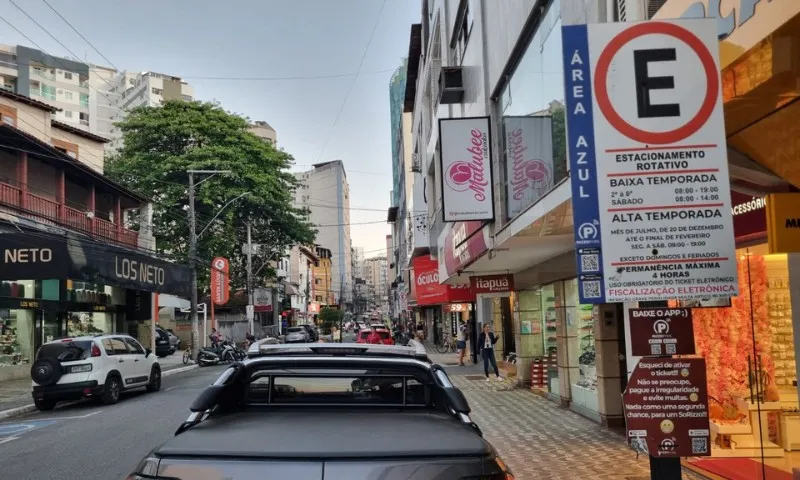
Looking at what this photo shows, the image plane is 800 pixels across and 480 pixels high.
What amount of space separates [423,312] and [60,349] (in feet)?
172

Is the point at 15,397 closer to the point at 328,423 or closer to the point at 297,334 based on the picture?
the point at 328,423

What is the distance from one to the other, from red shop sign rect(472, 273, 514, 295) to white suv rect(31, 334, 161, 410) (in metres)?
9.08

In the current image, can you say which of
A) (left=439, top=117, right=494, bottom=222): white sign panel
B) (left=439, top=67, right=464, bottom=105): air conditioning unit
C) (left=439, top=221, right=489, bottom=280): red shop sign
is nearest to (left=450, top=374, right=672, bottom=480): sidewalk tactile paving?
(left=439, top=221, right=489, bottom=280): red shop sign

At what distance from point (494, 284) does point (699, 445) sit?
12910 mm

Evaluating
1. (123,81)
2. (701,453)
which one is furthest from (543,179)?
(123,81)

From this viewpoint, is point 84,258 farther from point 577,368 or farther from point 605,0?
point 605,0

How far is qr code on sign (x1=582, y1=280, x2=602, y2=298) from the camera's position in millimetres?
4191

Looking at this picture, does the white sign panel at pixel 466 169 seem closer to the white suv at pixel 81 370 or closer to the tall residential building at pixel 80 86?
the white suv at pixel 81 370

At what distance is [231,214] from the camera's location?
1513 inches

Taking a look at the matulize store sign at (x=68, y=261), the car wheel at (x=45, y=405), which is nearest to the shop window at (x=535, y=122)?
the car wheel at (x=45, y=405)

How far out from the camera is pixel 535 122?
35.9 ft

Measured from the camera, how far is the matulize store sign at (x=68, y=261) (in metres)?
18.1

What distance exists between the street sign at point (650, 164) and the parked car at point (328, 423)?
1267mm

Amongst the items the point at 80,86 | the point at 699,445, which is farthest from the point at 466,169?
the point at 80,86
